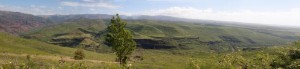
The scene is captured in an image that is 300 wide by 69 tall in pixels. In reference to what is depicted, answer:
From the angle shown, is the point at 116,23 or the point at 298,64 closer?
the point at 298,64

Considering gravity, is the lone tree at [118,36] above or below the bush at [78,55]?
above

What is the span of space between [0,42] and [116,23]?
9618 centimetres

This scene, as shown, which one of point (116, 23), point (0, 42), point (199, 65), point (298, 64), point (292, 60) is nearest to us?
point (298, 64)

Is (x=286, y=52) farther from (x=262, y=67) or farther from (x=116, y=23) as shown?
(x=116, y=23)

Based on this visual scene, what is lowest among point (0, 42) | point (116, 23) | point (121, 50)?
point (0, 42)

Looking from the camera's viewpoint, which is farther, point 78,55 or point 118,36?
point 78,55

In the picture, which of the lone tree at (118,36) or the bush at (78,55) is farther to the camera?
the bush at (78,55)

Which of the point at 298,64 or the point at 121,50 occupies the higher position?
the point at 298,64

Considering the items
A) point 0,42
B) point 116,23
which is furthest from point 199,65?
point 0,42

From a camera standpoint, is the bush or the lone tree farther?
the bush

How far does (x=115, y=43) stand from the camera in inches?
3415

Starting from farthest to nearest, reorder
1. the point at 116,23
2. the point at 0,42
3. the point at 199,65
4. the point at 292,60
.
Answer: the point at 0,42
the point at 116,23
the point at 199,65
the point at 292,60

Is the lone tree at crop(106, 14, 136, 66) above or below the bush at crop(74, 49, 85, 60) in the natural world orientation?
above

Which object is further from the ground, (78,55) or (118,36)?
(118,36)
